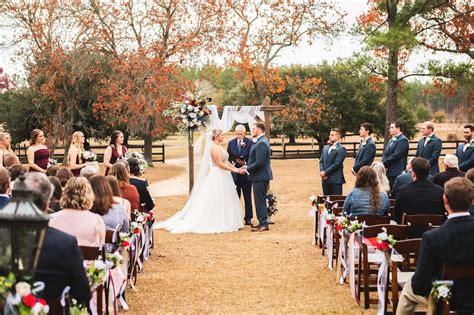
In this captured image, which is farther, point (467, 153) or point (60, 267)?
point (467, 153)

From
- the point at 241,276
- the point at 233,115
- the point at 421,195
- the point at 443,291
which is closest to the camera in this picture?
the point at 443,291

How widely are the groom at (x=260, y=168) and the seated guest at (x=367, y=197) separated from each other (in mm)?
4592

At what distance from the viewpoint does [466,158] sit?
1327 cm

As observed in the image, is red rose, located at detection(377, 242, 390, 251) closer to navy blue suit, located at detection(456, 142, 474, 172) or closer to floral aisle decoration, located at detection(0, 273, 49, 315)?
floral aisle decoration, located at detection(0, 273, 49, 315)

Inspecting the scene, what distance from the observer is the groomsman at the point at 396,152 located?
44.0ft

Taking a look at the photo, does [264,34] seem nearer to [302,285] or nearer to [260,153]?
[260,153]

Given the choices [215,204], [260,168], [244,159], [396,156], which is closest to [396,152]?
[396,156]

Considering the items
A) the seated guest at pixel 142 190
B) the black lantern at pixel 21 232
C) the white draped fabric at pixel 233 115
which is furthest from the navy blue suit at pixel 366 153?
the black lantern at pixel 21 232

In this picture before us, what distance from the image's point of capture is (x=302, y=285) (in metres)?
8.64

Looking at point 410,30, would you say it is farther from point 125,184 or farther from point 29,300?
point 29,300

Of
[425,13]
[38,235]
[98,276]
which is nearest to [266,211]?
[98,276]

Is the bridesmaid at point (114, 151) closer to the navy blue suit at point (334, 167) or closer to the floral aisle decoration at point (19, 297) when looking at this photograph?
the navy blue suit at point (334, 167)

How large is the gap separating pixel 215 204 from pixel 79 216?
7.93m

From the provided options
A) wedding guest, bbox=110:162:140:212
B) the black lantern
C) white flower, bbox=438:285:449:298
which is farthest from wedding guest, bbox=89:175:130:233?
the black lantern
